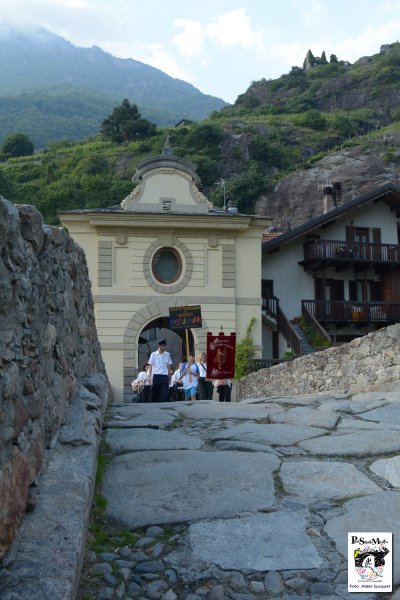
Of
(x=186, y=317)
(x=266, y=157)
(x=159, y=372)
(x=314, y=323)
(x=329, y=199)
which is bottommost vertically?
(x=159, y=372)

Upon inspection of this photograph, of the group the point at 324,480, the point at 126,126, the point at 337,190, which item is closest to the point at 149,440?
the point at 324,480

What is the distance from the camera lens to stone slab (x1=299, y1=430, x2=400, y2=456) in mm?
4520

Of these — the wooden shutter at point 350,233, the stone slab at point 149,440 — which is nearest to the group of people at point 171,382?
the stone slab at point 149,440

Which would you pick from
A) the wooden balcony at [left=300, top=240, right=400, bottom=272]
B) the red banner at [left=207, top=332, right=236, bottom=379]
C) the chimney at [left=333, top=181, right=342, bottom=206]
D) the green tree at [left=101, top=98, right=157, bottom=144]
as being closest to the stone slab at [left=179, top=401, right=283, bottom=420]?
the red banner at [left=207, top=332, right=236, bottom=379]

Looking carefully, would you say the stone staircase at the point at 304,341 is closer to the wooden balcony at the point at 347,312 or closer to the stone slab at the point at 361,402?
the wooden balcony at the point at 347,312

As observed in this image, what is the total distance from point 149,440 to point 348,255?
2442 centimetres

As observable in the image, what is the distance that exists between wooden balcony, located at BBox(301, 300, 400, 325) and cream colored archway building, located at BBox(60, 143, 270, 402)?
459cm

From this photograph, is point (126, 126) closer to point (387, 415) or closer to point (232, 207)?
point (232, 207)

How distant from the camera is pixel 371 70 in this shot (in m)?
96.9

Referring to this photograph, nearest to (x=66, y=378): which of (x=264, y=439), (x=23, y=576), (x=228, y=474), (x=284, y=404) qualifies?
(x=228, y=474)

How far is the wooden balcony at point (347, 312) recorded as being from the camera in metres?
27.5

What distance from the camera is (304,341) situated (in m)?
25.7

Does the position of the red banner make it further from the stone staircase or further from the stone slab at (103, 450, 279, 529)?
the stone staircase

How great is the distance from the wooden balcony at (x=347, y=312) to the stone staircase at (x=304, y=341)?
101 cm
